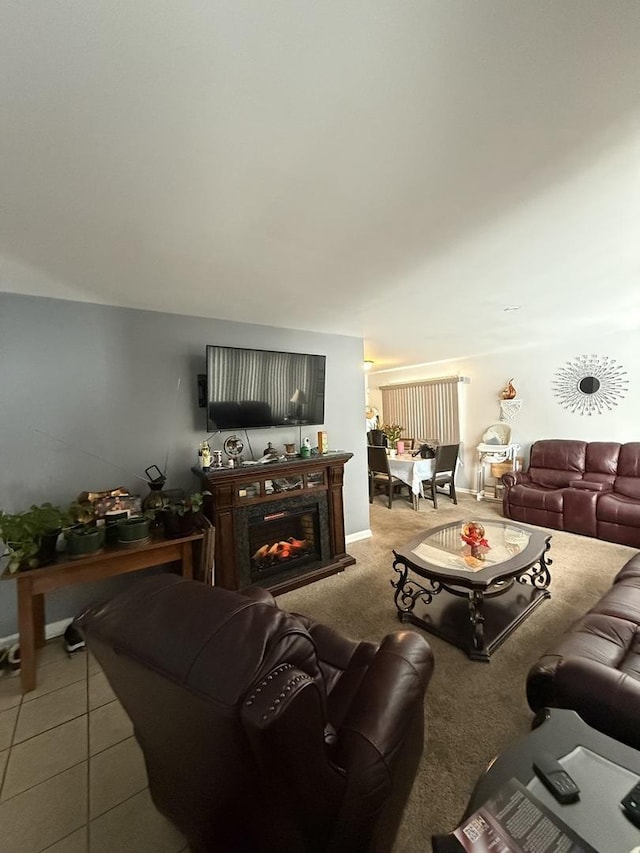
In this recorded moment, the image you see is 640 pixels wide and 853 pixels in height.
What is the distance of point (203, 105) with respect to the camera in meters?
0.96

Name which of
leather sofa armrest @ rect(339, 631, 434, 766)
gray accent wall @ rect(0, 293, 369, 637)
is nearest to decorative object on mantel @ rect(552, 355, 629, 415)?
gray accent wall @ rect(0, 293, 369, 637)

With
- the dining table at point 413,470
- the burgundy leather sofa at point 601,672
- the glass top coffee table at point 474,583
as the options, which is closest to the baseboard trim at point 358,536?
the glass top coffee table at point 474,583

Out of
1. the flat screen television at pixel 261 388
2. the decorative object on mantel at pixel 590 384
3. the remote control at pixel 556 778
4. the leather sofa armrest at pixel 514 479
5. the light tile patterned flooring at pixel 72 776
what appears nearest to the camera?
the remote control at pixel 556 778

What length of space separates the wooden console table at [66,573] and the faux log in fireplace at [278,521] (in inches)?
15.1

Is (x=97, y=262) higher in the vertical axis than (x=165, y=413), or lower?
higher

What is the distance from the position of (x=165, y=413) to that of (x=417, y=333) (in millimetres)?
2880

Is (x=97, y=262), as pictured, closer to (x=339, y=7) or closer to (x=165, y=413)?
(x=165, y=413)

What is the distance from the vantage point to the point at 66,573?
191cm

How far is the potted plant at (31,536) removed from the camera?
178cm

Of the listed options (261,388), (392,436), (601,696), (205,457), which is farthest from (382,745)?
(392,436)

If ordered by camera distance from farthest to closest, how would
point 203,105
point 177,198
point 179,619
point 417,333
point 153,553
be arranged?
point 417,333 < point 153,553 < point 177,198 < point 203,105 < point 179,619

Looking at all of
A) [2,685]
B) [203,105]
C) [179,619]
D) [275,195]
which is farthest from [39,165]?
[2,685]

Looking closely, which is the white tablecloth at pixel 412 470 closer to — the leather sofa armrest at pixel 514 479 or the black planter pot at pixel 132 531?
the leather sofa armrest at pixel 514 479

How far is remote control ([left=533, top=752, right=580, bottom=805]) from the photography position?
2.40 ft
